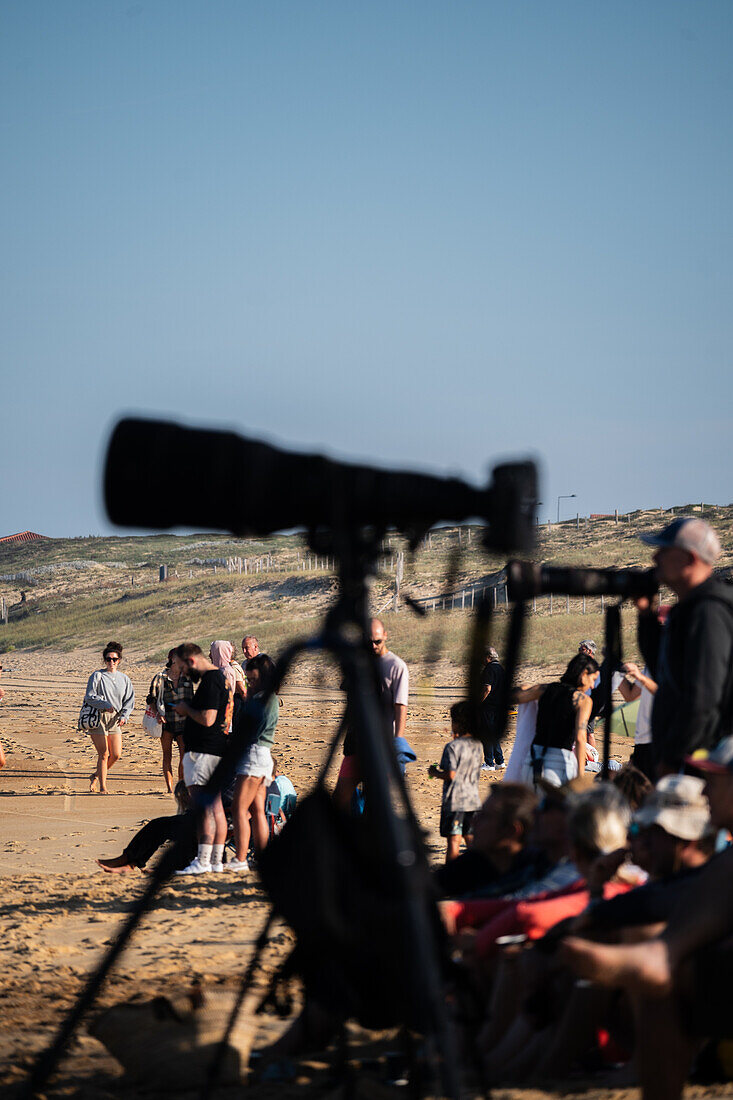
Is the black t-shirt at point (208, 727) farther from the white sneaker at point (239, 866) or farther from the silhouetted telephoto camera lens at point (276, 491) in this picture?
the silhouetted telephoto camera lens at point (276, 491)

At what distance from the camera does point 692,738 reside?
11.9 ft

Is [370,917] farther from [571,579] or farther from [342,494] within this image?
[571,579]

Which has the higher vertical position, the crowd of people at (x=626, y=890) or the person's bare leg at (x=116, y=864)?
the crowd of people at (x=626, y=890)

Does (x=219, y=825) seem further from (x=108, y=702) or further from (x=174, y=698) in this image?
(x=108, y=702)

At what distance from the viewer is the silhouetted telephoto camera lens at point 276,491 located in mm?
2740

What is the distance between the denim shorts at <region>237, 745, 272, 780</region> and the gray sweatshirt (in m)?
4.11

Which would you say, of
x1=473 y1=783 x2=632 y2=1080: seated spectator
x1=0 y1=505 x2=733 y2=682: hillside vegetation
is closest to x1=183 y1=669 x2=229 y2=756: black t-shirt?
x1=473 y1=783 x2=632 y2=1080: seated spectator

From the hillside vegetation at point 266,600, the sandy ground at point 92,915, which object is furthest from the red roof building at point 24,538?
the sandy ground at point 92,915

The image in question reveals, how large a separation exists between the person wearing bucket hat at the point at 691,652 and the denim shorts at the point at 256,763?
330 centimetres

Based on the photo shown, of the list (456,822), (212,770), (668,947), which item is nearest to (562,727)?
(456,822)

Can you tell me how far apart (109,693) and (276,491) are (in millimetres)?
8380

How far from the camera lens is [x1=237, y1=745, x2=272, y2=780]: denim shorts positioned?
6699 mm

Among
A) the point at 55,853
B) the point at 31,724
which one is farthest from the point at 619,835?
the point at 31,724

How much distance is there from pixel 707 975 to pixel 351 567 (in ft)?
4.22
